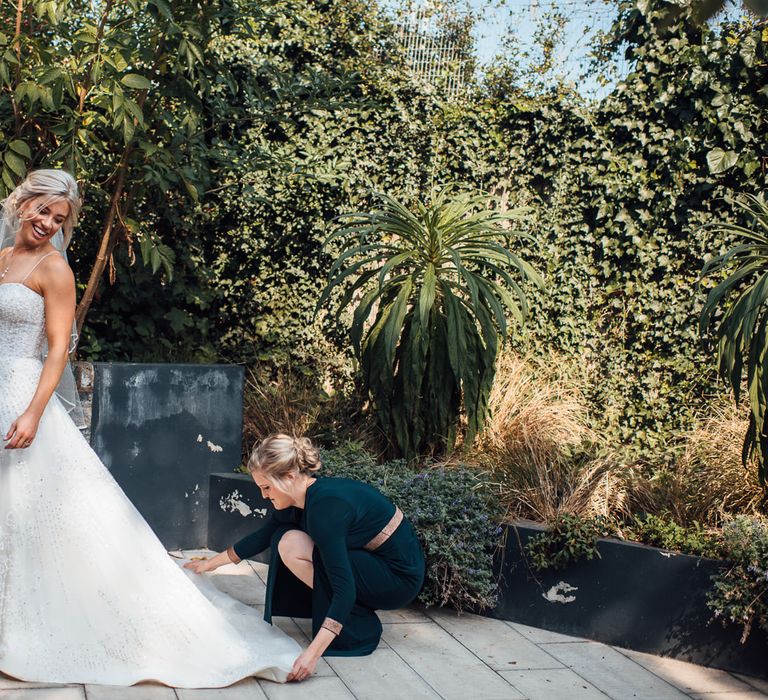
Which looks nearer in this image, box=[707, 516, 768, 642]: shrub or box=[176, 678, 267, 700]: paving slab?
box=[176, 678, 267, 700]: paving slab

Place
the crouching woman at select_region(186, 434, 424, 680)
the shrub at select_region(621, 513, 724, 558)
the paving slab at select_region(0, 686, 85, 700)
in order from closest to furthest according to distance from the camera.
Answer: the paving slab at select_region(0, 686, 85, 700) → the crouching woman at select_region(186, 434, 424, 680) → the shrub at select_region(621, 513, 724, 558)

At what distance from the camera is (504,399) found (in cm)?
552

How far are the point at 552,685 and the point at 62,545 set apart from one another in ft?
6.23

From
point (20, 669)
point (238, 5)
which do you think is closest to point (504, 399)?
point (238, 5)

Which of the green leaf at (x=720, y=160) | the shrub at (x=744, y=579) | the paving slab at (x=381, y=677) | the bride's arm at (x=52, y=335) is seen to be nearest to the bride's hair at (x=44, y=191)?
the bride's arm at (x=52, y=335)

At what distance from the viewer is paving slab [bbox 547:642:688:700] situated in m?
3.26

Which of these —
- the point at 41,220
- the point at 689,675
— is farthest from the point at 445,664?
the point at 41,220

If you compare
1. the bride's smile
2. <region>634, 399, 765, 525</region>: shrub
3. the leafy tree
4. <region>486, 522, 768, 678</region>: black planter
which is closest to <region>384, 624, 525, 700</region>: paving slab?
<region>486, 522, 768, 678</region>: black planter

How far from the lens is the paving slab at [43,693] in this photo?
9.33ft

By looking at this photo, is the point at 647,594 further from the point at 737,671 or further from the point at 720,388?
the point at 720,388

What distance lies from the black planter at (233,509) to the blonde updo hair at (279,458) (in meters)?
1.56

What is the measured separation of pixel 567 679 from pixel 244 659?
125cm

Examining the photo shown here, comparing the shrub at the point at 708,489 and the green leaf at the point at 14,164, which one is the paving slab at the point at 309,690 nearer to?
the shrub at the point at 708,489

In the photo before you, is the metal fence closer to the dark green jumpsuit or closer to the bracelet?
the dark green jumpsuit
